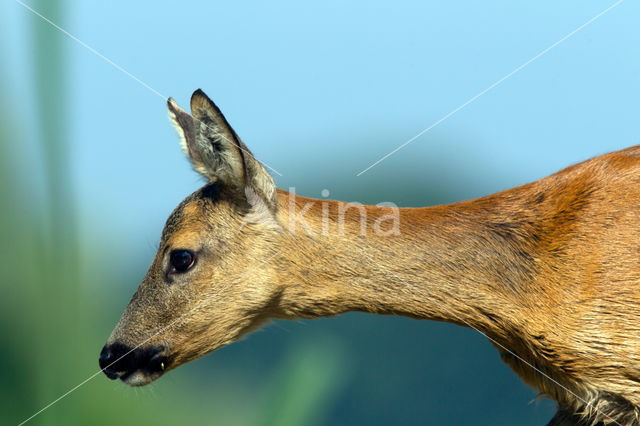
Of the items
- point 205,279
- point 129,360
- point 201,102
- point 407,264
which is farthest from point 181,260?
point 407,264

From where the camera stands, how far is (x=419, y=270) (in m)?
3.88

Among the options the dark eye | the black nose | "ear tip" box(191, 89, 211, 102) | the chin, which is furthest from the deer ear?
the chin

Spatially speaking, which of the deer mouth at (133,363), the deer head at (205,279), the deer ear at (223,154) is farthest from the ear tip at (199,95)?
the deer mouth at (133,363)

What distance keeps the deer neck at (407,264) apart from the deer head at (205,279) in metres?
0.13

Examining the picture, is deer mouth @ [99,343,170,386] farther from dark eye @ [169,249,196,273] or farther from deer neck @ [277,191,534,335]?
deer neck @ [277,191,534,335]

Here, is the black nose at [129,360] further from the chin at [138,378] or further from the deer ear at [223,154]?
the deer ear at [223,154]

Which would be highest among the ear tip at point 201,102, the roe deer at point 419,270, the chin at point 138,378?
the ear tip at point 201,102

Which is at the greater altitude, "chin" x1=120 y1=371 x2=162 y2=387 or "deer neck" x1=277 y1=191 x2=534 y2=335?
"deer neck" x1=277 y1=191 x2=534 y2=335

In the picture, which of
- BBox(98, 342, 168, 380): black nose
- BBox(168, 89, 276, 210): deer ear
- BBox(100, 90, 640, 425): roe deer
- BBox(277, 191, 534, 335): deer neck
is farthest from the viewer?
BBox(98, 342, 168, 380): black nose

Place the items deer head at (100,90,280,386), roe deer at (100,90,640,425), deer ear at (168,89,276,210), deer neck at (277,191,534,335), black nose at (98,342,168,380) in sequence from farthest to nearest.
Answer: black nose at (98,342,168,380)
deer head at (100,90,280,386)
deer neck at (277,191,534,335)
deer ear at (168,89,276,210)
roe deer at (100,90,640,425)

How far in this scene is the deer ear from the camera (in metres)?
3.75

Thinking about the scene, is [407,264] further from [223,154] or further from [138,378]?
[138,378]

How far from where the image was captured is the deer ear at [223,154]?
375cm

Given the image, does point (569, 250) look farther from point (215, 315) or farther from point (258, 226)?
point (215, 315)
